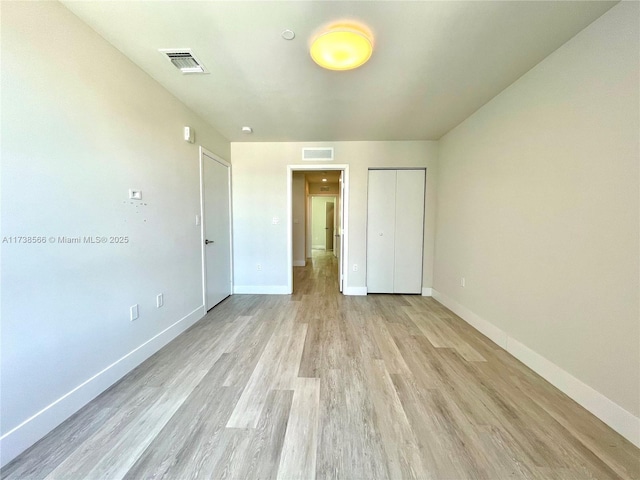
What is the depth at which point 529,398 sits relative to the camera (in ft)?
5.17

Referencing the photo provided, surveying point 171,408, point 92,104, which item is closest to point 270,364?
point 171,408

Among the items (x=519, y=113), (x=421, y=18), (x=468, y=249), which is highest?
(x=421, y=18)

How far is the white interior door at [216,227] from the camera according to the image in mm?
3013

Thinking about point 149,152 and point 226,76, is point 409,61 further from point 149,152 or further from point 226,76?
point 149,152

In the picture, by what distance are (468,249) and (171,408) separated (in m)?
3.24

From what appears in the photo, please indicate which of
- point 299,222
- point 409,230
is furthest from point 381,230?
point 299,222

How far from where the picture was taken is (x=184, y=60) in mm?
1802

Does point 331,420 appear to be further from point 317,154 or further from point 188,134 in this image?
point 317,154

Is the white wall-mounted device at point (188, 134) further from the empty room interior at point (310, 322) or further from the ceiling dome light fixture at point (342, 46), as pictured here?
the ceiling dome light fixture at point (342, 46)

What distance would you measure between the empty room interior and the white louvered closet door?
1058 millimetres

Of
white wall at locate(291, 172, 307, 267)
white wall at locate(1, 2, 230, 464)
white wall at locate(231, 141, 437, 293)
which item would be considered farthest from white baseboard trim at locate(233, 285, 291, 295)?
white wall at locate(291, 172, 307, 267)

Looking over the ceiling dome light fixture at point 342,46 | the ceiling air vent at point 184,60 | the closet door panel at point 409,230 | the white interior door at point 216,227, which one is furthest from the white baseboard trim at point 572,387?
the ceiling air vent at point 184,60

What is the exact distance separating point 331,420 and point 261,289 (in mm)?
2775

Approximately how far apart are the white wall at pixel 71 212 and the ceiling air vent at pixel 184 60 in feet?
1.20
